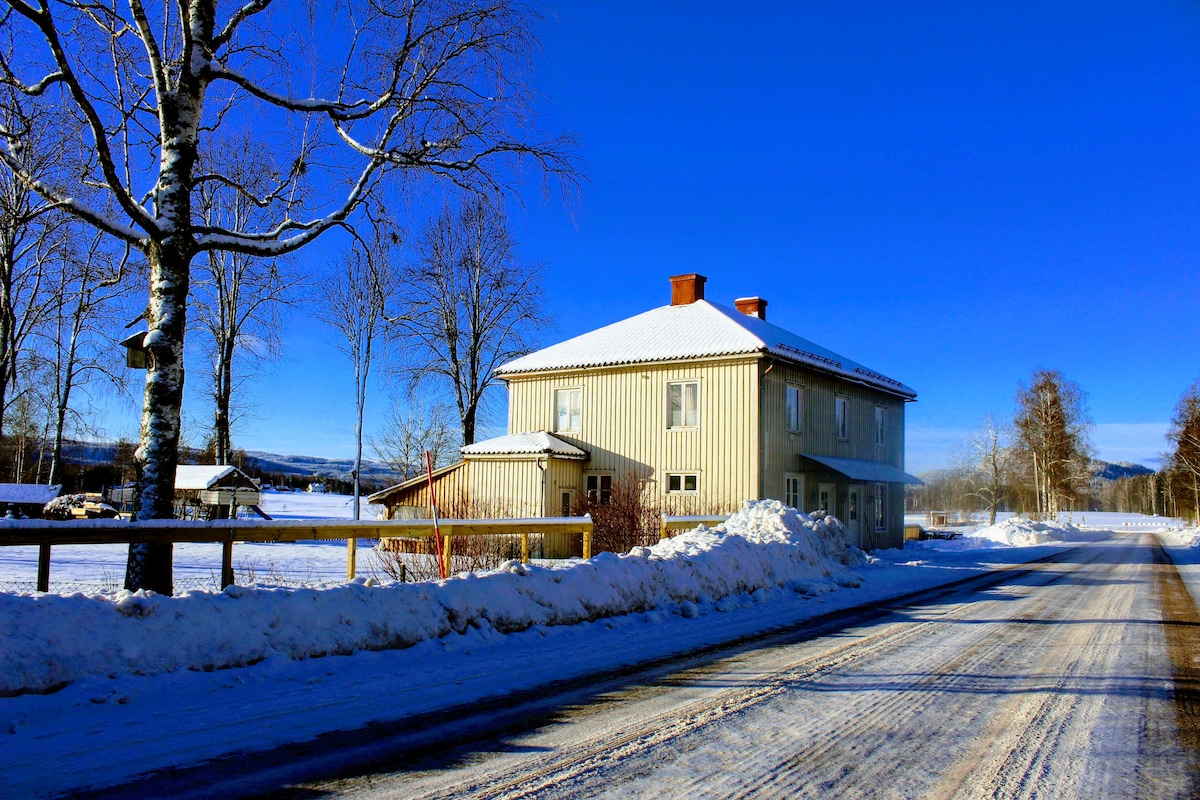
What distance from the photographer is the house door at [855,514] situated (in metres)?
26.9

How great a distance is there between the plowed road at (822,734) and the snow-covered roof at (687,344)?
50.7 ft

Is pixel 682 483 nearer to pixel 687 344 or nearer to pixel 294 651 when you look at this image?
pixel 687 344

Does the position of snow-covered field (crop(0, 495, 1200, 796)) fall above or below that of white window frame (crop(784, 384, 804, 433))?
below

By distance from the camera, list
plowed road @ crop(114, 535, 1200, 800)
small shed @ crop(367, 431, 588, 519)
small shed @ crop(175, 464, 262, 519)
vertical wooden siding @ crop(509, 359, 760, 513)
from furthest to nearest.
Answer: small shed @ crop(175, 464, 262, 519) → small shed @ crop(367, 431, 588, 519) → vertical wooden siding @ crop(509, 359, 760, 513) → plowed road @ crop(114, 535, 1200, 800)

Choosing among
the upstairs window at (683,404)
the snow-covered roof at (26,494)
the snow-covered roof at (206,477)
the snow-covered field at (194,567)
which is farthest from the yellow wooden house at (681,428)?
the snow-covered roof at (26,494)

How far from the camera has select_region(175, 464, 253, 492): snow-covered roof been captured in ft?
93.8

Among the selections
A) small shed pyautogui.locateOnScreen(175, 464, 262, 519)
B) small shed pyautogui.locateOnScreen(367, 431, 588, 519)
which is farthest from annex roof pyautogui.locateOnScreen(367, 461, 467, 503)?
small shed pyautogui.locateOnScreen(175, 464, 262, 519)

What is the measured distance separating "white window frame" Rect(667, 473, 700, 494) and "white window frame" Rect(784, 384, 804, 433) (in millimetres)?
3171

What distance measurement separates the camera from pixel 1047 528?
139ft

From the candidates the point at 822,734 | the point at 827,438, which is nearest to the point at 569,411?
the point at 827,438

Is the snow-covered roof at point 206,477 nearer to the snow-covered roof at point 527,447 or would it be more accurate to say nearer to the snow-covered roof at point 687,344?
the snow-covered roof at point 527,447

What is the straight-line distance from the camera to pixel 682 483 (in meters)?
24.3

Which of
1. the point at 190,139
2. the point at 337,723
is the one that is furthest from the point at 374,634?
the point at 190,139

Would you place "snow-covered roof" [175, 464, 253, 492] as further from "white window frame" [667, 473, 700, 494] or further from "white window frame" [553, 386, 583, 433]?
"white window frame" [667, 473, 700, 494]
